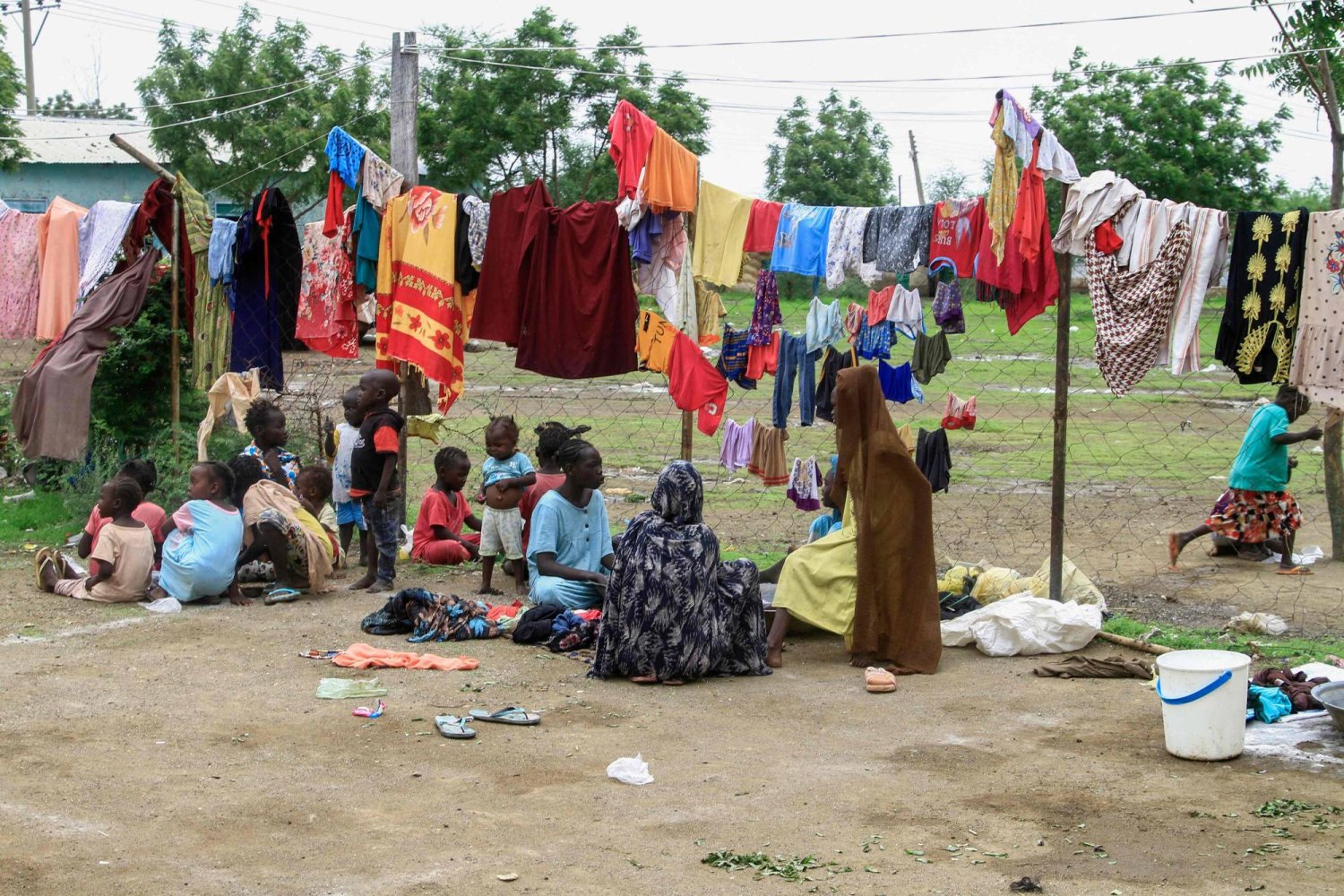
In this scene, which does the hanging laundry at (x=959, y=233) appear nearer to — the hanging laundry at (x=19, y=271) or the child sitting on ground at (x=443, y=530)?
Answer: the child sitting on ground at (x=443, y=530)

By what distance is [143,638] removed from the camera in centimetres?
771

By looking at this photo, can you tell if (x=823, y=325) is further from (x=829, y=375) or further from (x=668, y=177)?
(x=668, y=177)

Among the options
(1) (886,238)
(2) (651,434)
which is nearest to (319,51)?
(2) (651,434)

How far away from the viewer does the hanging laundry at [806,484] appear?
9.08m

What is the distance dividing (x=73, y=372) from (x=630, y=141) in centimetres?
474

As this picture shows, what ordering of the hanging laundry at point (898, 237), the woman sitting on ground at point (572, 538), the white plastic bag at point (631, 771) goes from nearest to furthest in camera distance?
the white plastic bag at point (631, 771)
the woman sitting on ground at point (572, 538)
the hanging laundry at point (898, 237)

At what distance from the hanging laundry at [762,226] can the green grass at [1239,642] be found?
3.07 m

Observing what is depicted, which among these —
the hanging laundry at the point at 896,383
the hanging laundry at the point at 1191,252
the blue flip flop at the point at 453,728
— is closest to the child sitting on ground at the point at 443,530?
the hanging laundry at the point at 896,383

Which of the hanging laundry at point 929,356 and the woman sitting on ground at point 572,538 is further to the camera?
the hanging laundry at point 929,356

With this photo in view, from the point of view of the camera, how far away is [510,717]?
6258 mm

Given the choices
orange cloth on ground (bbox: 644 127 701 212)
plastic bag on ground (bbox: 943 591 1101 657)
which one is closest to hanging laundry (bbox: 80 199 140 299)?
orange cloth on ground (bbox: 644 127 701 212)

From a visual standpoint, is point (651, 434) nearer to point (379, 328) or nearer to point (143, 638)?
point (379, 328)

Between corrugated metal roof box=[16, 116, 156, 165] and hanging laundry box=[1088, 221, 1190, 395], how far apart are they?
2833 centimetres

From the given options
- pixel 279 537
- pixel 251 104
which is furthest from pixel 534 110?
pixel 279 537
